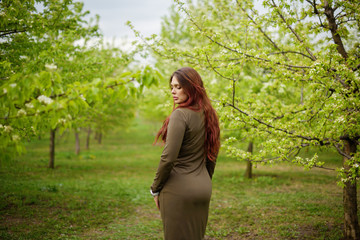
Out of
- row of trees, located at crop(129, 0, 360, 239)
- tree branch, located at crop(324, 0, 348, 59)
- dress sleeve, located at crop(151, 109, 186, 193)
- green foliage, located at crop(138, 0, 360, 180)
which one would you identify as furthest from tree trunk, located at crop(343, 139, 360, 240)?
dress sleeve, located at crop(151, 109, 186, 193)

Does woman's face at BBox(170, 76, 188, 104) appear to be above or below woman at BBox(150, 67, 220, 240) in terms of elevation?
above

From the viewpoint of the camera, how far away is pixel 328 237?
5.14 metres

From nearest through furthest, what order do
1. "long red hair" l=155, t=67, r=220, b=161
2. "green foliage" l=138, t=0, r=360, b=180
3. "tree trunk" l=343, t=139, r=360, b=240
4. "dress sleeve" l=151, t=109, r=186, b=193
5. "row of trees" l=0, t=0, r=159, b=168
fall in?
1. "row of trees" l=0, t=0, r=159, b=168
2. "dress sleeve" l=151, t=109, r=186, b=193
3. "long red hair" l=155, t=67, r=220, b=161
4. "green foliage" l=138, t=0, r=360, b=180
5. "tree trunk" l=343, t=139, r=360, b=240

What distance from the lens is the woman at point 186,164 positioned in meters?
2.64

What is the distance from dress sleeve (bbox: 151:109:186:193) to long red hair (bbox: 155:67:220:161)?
207 millimetres

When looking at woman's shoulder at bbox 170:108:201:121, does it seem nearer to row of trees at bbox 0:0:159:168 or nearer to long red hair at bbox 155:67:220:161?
long red hair at bbox 155:67:220:161

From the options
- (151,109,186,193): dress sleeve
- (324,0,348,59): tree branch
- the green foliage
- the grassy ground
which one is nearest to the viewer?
(151,109,186,193): dress sleeve

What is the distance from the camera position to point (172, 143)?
259 centimetres

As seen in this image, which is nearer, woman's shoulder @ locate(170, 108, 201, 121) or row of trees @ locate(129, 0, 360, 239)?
woman's shoulder @ locate(170, 108, 201, 121)

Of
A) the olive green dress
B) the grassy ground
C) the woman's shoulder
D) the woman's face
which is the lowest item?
the grassy ground

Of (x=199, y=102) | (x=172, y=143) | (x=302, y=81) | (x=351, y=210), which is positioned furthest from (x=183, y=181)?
(x=351, y=210)

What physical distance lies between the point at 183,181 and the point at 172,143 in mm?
419

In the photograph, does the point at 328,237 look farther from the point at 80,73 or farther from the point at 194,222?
the point at 80,73

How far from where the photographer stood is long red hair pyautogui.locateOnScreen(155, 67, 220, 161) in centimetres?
280
